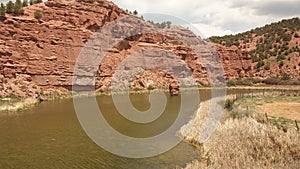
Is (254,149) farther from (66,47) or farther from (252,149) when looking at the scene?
(66,47)

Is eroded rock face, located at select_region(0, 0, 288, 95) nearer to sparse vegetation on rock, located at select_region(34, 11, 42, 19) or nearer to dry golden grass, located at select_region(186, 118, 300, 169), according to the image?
sparse vegetation on rock, located at select_region(34, 11, 42, 19)

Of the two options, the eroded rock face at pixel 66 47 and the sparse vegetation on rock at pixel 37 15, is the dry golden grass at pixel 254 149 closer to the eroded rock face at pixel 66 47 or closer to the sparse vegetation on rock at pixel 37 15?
the eroded rock face at pixel 66 47

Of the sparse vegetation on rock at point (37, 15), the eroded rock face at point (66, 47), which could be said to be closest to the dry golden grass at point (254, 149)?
the eroded rock face at point (66, 47)

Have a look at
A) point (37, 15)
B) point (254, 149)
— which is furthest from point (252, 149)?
point (37, 15)

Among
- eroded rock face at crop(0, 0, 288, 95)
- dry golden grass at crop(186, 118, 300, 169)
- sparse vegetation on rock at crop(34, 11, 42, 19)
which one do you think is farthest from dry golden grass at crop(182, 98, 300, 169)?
sparse vegetation on rock at crop(34, 11, 42, 19)

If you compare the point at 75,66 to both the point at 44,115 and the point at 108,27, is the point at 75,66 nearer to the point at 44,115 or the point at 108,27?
the point at 108,27

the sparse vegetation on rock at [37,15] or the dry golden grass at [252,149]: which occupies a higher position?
the sparse vegetation on rock at [37,15]

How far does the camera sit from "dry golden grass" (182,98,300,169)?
415 inches

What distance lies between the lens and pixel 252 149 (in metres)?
12.3

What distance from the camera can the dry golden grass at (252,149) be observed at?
10.5m

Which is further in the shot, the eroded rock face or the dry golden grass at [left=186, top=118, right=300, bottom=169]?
the eroded rock face

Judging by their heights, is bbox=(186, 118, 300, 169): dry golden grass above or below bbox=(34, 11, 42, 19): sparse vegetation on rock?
below

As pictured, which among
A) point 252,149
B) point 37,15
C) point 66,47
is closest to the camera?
point 252,149

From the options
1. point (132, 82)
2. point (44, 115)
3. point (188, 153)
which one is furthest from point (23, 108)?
point (132, 82)
